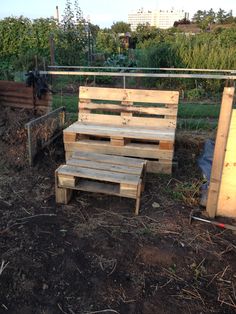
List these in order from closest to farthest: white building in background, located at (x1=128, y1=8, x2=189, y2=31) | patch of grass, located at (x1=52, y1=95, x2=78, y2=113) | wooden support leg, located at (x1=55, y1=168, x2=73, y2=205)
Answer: wooden support leg, located at (x1=55, y1=168, x2=73, y2=205), patch of grass, located at (x1=52, y1=95, x2=78, y2=113), white building in background, located at (x1=128, y1=8, x2=189, y2=31)

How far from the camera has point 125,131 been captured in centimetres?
415

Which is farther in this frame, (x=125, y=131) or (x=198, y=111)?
(x=198, y=111)

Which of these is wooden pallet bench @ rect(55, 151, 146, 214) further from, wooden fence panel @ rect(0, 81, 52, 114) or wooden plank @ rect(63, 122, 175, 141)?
wooden fence panel @ rect(0, 81, 52, 114)

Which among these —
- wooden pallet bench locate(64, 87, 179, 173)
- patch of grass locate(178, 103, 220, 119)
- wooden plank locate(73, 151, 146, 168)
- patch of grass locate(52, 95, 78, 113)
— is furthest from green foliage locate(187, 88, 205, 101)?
wooden plank locate(73, 151, 146, 168)

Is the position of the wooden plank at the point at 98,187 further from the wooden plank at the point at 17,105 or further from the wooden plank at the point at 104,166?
the wooden plank at the point at 17,105

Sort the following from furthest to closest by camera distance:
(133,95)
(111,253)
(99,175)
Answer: (133,95)
(99,175)
(111,253)

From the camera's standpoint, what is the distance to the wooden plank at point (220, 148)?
2885mm

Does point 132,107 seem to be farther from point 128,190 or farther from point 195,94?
point 195,94

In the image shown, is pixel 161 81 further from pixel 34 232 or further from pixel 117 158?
pixel 34 232

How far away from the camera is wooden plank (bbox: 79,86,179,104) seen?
435 centimetres

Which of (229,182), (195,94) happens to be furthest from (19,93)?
(195,94)

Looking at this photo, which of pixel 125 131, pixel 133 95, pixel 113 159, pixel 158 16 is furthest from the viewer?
pixel 158 16

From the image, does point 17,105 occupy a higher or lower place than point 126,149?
higher

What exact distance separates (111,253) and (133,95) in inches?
95.1
